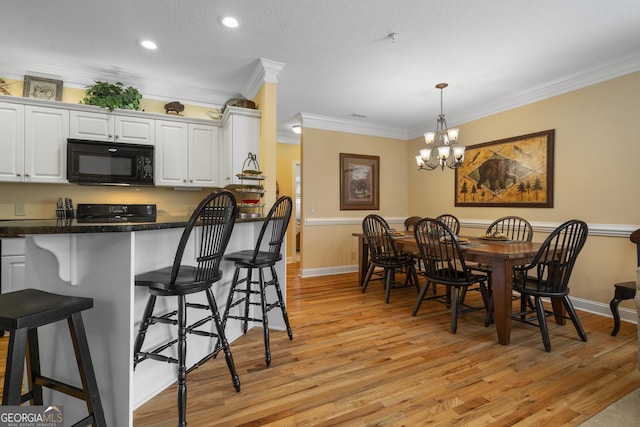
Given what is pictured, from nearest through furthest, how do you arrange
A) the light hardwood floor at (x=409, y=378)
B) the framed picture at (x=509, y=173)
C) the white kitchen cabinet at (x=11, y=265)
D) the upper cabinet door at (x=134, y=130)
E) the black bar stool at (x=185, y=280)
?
the black bar stool at (x=185, y=280) → the light hardwood floor at (x=409, y=378) → the white kitchen cabinet at (x=11, y=265) → the upper cabinet door at (x=134, y=130) → the framed picture at (x=509, y=173)

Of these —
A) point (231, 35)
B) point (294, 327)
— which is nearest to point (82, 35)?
point (231, 35)

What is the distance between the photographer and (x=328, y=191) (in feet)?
16.6

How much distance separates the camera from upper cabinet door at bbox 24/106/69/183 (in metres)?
3.06

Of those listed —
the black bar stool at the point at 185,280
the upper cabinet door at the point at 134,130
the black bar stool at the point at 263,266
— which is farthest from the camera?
the upper cabinet door at the point at 134,130

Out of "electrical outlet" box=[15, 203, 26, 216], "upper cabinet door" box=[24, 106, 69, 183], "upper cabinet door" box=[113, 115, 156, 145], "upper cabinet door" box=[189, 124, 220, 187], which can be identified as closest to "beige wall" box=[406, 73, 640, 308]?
"upper cabinet door" box=[189, 124, 220, 187]

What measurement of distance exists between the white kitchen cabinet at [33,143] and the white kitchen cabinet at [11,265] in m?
0.70

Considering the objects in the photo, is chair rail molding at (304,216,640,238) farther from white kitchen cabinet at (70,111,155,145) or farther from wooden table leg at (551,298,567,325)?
white kitchen cabinet at (70,111,155,145)

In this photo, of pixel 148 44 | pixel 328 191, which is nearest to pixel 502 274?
pixel 328 191

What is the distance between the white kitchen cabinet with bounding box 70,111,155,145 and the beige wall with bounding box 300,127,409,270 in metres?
2.20

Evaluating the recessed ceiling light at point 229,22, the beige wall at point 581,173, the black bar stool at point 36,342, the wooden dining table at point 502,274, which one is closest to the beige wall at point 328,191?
the beige wall at point 581,173

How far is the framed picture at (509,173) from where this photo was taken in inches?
145

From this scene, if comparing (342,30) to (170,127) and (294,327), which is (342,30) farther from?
(294,327)

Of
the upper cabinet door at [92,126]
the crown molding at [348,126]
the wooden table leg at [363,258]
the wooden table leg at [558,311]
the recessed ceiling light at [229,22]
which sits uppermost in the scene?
the recessed ceiling light at [229,22]

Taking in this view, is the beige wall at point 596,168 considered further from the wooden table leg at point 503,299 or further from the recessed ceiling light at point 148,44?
the recessed ceiling light at point 148,44
